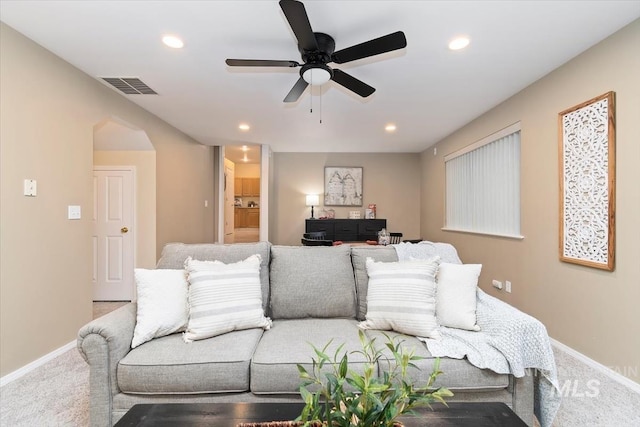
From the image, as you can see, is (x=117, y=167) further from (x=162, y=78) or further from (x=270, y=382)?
(x=270, y=382)

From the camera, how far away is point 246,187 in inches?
337

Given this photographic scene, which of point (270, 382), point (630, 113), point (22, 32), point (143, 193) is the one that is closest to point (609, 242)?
point (630, 113)

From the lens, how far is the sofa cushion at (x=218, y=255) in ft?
6.55

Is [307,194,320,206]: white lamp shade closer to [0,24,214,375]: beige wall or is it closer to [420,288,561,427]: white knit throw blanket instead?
[0,24,214,375]: beige wall

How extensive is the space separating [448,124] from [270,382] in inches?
165

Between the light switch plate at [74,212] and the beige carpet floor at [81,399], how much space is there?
122cm

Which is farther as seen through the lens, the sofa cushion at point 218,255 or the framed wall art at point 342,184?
the framed wall art at point 342,184

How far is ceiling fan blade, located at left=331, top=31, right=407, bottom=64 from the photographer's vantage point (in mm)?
1778

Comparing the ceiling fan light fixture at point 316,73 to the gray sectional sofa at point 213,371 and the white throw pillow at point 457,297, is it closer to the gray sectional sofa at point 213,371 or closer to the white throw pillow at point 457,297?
the white throw pillow at point 457,297

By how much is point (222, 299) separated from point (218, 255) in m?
0.42

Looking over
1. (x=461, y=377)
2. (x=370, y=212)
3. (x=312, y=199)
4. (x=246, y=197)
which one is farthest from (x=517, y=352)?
(x=246, y=197)

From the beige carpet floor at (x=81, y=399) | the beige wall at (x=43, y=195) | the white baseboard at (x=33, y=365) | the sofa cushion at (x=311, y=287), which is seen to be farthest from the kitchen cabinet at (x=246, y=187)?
the sofa cushion at (x=311, y=287)

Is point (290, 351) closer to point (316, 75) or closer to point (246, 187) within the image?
point (316, 75)

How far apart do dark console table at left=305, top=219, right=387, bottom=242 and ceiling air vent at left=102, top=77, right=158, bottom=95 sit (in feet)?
11.5
